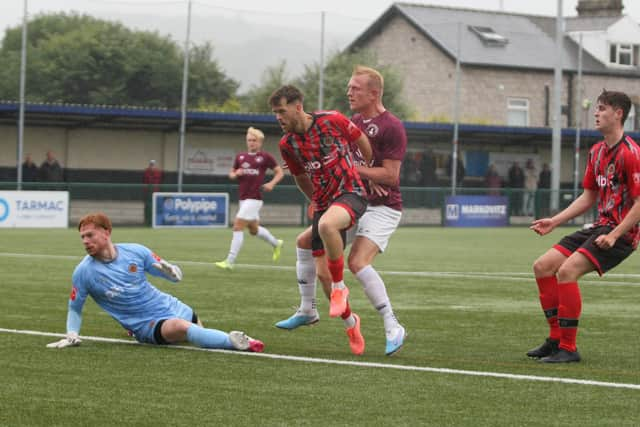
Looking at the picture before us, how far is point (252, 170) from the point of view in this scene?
20.3m

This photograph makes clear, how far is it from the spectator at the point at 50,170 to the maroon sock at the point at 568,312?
2827 cm

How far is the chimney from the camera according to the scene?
67938 millimetres

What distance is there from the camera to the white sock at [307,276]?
33.7 ft

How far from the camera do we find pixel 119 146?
136ft

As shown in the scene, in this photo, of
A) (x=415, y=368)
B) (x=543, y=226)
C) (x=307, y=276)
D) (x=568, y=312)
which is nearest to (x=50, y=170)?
(x=307, y=276)

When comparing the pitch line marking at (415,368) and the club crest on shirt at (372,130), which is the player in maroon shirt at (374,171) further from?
the pitch line marking at (415,368)

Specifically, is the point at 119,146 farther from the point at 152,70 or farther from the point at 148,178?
the point at 152,70

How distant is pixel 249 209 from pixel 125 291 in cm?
1140

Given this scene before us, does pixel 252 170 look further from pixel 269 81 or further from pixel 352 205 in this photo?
pixel 269 81

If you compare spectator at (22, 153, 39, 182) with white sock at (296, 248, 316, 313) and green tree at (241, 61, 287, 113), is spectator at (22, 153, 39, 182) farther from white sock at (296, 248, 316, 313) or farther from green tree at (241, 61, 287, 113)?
green tree at (241, 61, 287, 113)

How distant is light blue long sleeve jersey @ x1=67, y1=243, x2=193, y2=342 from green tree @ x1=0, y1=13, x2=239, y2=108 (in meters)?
58.5

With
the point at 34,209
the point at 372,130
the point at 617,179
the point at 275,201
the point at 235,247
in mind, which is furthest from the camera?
the point at 275,201

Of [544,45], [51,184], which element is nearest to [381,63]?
[544,45]

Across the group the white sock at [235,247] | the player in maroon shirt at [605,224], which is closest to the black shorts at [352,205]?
the player in maroon shirt at [605,224]
